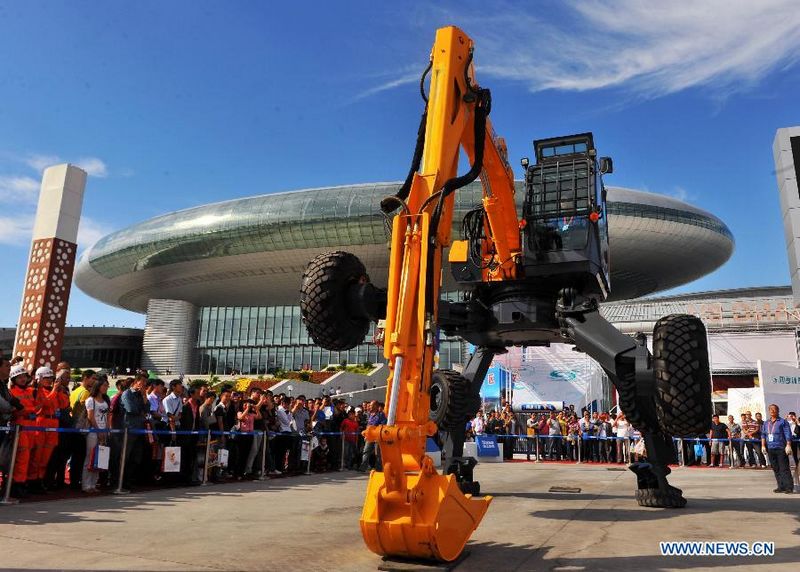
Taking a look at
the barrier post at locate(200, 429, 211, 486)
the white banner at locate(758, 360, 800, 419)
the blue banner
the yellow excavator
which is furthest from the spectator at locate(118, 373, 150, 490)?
the white banner at locate(758, 360, 800, 419)

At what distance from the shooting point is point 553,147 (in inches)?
392

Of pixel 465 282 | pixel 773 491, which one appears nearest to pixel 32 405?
pixel 465 282

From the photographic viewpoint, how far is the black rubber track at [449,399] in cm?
908

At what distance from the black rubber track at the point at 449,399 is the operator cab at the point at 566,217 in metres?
1.88

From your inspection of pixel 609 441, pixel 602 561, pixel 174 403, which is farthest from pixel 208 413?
pixel 609 441

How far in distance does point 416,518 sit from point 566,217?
5.79 m

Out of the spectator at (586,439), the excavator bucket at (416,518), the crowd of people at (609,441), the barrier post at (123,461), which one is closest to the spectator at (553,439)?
the crowd of people at (609,441)

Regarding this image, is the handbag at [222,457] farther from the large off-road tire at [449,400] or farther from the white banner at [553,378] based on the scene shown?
the white banner at [553,378]

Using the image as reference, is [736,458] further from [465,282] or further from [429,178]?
[429,178]

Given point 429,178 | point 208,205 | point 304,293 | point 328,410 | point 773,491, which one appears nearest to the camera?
point 429,178

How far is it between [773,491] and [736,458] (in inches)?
403

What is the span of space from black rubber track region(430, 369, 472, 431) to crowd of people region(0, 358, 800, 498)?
1741 millimetres

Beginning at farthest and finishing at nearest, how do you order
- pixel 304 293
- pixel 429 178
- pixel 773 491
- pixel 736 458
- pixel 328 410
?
pixel 736 458 < pixel 328 410 < pixel 773 491 < pixel 304 293 < pixel 429 178

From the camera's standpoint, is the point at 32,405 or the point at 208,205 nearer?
the point at 32,405
